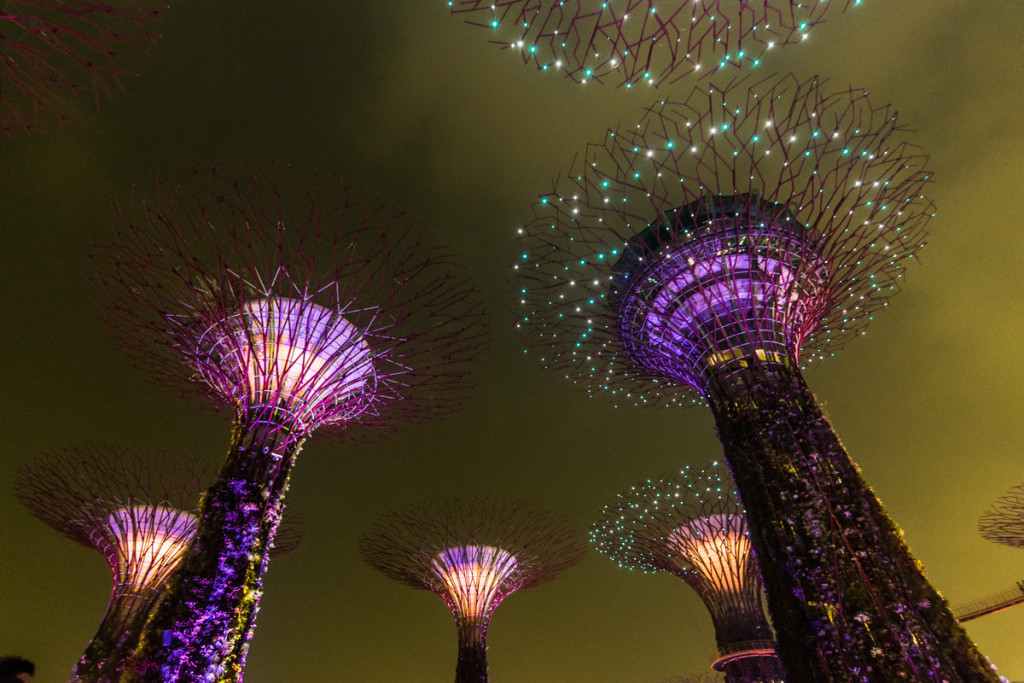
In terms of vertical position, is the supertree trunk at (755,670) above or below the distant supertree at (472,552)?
below

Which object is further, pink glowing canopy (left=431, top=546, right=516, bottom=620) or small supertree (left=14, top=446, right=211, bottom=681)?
pink glowing canopy (left=431, top=546, right=516, bottom=620)

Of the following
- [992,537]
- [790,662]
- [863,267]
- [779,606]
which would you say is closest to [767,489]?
[779,606]

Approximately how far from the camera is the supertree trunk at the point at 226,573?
21.1ft

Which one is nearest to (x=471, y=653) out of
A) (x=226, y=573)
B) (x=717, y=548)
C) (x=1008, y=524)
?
(x=717, y=548)

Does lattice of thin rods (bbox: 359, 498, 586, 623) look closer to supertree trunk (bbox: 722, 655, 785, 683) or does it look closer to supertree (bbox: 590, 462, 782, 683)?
supertree (bbox: 590, 462, 782, 683)

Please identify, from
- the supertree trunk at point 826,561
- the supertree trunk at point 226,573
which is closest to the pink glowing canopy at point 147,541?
the supertree trunk at point 226,573

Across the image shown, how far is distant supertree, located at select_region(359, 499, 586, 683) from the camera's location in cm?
1614

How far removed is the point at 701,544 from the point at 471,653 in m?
7.45

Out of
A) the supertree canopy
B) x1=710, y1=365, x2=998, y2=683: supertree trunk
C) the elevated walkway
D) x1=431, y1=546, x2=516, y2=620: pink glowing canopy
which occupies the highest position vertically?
the supertree canopy

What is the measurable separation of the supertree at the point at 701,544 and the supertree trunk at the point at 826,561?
25.8 ft

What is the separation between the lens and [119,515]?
50.3ft

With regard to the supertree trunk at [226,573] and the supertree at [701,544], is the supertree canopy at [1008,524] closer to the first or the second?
the supertree at [701,544]

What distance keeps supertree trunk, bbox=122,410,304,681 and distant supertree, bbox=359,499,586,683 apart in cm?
846

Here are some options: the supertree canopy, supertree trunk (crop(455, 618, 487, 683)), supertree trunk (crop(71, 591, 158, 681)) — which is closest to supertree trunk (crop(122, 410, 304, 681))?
supertree trunk (crop(71, 591, 158, 681))
